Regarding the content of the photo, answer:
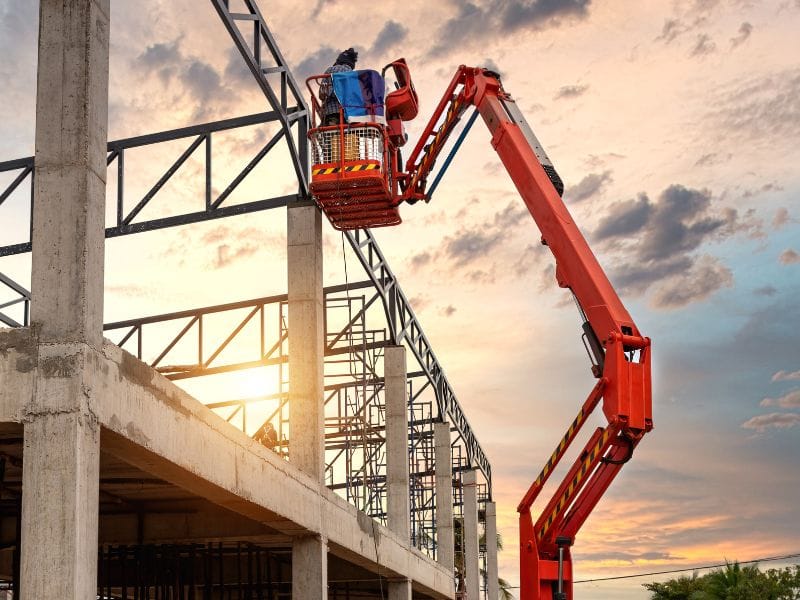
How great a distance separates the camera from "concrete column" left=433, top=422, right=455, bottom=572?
36.9 meters

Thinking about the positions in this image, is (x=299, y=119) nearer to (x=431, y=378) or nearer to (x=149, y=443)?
(x=149, y=443)

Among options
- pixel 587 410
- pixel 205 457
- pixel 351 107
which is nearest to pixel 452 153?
pixel 351 107

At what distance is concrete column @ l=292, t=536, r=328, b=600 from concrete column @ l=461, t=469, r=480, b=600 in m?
27.0

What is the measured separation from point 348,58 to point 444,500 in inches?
776

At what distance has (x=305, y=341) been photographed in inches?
793

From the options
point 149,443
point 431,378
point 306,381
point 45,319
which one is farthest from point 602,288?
point 431,378

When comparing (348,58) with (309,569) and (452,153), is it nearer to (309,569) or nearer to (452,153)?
(452,153)

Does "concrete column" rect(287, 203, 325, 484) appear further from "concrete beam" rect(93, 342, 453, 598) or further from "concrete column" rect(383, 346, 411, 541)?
"concrete column" rect(383, 346, 411, 541)

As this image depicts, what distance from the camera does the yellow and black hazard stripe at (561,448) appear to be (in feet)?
51.9

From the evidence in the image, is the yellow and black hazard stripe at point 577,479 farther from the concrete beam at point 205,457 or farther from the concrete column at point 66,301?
the concrete column at point 66,301

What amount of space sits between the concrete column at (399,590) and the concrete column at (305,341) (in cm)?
788

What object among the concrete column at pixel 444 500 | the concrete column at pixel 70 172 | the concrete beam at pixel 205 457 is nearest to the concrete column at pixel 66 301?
the concrete column at pixel 70 172

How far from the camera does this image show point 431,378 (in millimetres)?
36812

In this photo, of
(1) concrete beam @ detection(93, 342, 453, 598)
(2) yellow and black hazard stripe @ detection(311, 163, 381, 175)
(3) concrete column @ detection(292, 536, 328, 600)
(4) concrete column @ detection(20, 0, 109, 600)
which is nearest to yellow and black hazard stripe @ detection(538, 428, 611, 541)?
(1) concrete beam @ detection(93, 342, 453, 598)
